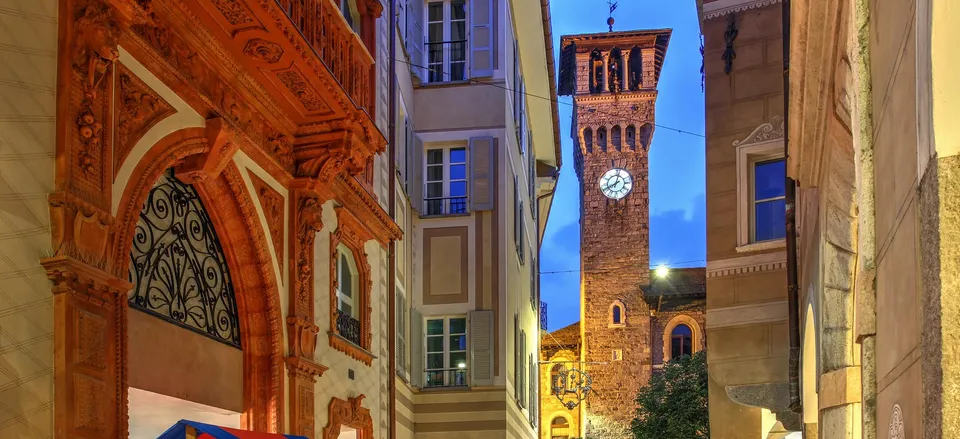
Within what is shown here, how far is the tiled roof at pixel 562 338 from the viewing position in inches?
2191

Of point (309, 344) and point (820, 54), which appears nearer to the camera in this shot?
point (820, 54)

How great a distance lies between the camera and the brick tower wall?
5306cm

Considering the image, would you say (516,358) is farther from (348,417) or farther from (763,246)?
(348,417)

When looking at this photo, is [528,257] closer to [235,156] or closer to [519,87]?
[519,87]

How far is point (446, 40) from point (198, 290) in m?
14.1

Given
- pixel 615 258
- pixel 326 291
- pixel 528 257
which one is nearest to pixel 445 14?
pixel 528 257

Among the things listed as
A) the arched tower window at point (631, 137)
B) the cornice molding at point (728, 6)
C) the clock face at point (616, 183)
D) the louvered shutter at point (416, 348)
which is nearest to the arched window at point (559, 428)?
the clock face at point (616, 183)

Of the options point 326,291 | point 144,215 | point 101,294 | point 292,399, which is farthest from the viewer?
point 326,291

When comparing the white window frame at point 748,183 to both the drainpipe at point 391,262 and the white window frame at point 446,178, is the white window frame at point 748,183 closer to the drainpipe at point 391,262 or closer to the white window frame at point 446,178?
the drainpipe at point 391,262

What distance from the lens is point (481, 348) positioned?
20672mm

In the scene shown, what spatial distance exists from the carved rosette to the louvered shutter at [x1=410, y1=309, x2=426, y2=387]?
7.48 m

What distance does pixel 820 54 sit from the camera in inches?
262

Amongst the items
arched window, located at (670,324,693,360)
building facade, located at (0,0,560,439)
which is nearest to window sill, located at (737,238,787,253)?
building facade, located at (0,0,560,439)

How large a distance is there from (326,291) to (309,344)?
1075 mm
